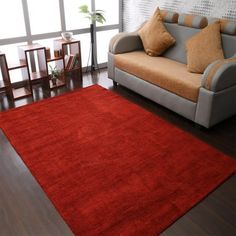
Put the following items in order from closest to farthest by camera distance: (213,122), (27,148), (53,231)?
(53,231)
(27,148)
(213,122)

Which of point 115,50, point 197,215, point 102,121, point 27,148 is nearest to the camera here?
point 197,215

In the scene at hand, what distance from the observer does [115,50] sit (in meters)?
3.54

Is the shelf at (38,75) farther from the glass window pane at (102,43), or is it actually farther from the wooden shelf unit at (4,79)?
the glass window pane at (102,43)

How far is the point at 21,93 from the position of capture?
3439mm

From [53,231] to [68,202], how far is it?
0.24 m

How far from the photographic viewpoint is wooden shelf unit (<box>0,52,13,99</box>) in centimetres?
311

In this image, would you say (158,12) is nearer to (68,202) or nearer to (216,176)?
(216,176)

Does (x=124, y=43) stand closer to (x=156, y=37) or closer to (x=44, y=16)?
(x=156, y=37)

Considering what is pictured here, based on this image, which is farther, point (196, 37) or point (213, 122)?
point (196, 37)

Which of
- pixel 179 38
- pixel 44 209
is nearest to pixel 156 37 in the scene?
pixel 179 38

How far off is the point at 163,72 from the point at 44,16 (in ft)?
6.26

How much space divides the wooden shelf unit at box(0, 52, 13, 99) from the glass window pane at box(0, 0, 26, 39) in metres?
0.45

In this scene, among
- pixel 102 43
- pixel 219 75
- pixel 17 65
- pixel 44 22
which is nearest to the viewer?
pixel 219 75

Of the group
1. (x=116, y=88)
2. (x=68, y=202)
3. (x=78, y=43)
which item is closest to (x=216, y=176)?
(x=68, y=202)
